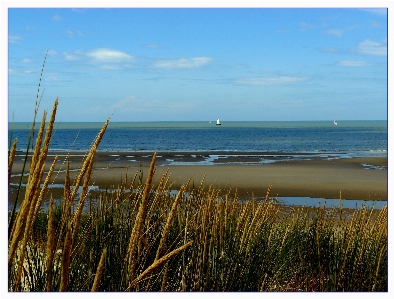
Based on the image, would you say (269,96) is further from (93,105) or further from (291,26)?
(93,105)

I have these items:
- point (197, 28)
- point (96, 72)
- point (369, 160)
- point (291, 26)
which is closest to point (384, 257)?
point (291, 26)

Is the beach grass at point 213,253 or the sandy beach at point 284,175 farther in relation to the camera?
the sandy beach at point 284,175

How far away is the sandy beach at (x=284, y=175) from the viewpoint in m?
12.7

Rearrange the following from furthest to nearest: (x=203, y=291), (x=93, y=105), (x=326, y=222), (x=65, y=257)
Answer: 1. (x=326, y=222)
2. (x=93, y=105)
3. (x=203, y=291)
4. (x=65, y=257)

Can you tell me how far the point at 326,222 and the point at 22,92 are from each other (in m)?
2.70

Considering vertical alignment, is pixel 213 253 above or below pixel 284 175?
above

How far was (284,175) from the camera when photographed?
53.7 ft

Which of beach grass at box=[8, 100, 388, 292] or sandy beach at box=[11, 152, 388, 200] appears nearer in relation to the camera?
beach grass at box=[8, 100, 388, 292]

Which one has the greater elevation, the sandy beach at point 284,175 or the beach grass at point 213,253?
the beach grass at point 213,253

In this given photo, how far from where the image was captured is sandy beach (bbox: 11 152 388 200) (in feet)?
41.8

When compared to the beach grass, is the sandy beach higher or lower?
lower

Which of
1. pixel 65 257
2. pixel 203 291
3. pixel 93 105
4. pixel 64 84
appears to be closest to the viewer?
pixel 65 257

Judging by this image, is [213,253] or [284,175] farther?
[284,175]

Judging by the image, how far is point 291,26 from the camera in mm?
2883
